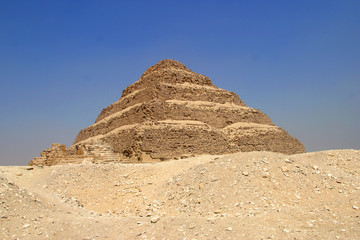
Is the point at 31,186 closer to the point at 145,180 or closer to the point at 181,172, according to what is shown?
the point at 145,180

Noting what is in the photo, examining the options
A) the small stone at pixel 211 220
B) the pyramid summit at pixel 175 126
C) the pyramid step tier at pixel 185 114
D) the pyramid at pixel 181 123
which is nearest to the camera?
the small stone at pixel 211 220

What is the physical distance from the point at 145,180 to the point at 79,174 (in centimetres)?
297

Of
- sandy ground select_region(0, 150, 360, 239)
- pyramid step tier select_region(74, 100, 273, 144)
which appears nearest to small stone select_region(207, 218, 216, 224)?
sandy ground select_region(0, 150, 360, 239)

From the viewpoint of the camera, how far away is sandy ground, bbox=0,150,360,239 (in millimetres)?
6527

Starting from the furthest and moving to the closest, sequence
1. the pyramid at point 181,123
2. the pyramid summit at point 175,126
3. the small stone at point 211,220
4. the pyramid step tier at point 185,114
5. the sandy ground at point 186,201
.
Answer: the pyramid step tier at point 185,114 < the pyramid at point 181,123 < the pyramid summit at point 175,126 < the small stone at point 211,220 < the sandy ground at point 186,201

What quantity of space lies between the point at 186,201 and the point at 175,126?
397 inches

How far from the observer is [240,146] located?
22.0 m

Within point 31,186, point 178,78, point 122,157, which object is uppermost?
point 178,78

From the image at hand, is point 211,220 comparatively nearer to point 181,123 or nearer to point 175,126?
point 175,126

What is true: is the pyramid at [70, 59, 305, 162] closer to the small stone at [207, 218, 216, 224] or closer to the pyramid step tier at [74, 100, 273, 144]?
the pyramid step tier at [74, 100, 273, 144]

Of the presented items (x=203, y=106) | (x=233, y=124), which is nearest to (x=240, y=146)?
(x=233, y=124)

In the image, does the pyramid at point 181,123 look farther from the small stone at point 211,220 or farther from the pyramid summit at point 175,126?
the small stone at point 211,220

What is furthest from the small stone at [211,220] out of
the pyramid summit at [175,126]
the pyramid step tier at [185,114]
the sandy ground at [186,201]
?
the pyramid step tier at [185,114]

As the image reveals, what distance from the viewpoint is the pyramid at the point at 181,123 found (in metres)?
18.5
